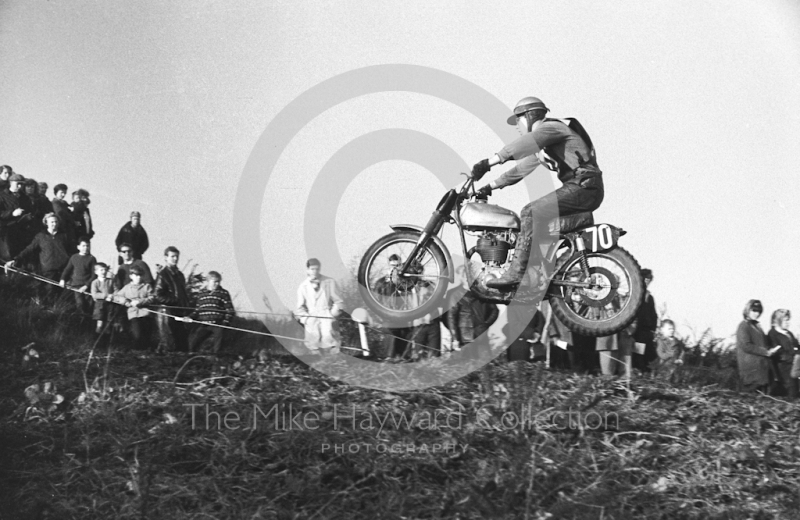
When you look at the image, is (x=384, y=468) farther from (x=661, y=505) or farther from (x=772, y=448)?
(x=772, y=448)

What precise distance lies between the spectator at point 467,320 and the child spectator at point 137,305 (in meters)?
2.57

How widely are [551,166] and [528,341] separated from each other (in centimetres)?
148

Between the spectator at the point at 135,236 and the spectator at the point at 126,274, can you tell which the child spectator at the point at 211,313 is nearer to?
the spectator at the point at 126,274

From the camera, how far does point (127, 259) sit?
24.3 feet

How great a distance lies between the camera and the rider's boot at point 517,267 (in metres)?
6.21

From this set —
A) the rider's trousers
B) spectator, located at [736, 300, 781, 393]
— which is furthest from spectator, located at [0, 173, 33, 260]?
spectator, located at [736, 300, 781, 393]

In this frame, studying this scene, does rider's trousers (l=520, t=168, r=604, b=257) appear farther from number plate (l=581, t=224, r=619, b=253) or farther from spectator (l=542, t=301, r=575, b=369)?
spectator (l=542, t=301, r=575, b=369)

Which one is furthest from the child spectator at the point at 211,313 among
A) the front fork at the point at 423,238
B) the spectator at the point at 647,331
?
the spectator at the point at 647,331

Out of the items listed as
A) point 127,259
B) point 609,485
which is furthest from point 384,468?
point 127,259

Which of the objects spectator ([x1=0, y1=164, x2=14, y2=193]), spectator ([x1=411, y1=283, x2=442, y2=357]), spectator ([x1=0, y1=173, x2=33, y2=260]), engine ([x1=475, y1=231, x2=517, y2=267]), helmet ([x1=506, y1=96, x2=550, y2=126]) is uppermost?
helmet ([x1=506, y1=96, x2=550, y2=126])

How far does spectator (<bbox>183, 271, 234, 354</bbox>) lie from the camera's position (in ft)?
21.6

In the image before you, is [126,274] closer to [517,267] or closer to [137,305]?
[137,305]

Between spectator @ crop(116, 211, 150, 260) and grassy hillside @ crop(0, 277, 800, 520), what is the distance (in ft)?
6.24

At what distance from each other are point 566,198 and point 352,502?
286 centimetres
